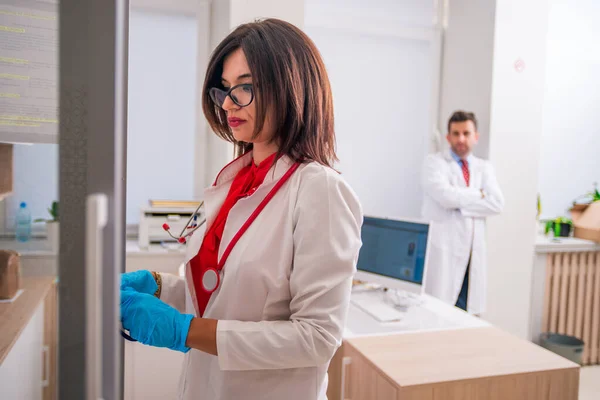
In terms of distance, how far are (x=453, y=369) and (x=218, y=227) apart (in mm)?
929

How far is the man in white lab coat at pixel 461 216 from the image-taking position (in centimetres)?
309

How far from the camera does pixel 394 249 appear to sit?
2.23 metres

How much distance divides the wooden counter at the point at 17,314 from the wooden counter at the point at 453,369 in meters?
0.99

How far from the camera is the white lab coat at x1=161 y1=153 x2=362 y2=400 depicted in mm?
892

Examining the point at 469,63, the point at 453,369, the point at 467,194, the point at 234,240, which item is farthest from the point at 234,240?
the point at 469,63

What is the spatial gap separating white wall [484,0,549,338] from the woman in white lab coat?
263cm

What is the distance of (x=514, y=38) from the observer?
329 centimetres

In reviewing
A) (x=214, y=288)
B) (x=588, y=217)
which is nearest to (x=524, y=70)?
(x=588, y=217)

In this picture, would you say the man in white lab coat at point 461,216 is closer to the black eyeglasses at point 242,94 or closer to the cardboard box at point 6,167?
the black eyeglasses at point 242,94

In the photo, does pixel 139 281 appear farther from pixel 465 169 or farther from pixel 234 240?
pixel 465 169

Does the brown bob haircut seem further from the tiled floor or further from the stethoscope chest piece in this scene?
the tiled floor

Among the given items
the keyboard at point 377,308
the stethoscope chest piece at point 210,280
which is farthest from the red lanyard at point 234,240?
the keyboard at point 377,308

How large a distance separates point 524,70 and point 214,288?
305cm

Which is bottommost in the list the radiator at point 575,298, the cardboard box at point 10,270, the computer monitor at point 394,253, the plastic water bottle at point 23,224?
the radiator at point 575,298
